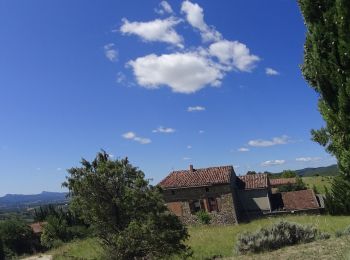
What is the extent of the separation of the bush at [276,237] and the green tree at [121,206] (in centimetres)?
276

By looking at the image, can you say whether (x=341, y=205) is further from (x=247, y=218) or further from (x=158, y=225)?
(x=158, y=225)

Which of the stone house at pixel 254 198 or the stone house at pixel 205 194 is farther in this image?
the stone house at pixel 254 198

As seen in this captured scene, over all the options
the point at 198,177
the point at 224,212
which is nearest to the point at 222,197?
the point at 224,212

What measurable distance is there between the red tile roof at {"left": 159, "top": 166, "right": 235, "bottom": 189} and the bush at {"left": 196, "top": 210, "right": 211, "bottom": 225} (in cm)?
289

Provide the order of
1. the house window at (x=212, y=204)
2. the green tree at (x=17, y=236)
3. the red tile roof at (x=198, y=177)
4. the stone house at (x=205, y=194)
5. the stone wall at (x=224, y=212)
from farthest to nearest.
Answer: the green tree at (x=17, y=236), the red tile roof at (x=198, y=177), the house window at (x=212, y=204), the stone house at (x=205, y=194), the stone wall at (x=224, y=212)

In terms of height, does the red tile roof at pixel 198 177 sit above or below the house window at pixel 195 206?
above

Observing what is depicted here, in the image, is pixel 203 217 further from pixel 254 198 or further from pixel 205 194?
pixel 254 198

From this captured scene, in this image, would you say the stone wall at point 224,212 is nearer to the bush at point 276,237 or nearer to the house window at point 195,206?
the house window at point 195,206

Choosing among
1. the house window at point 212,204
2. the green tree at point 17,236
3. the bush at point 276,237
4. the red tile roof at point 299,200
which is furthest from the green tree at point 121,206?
the green tree at point 17,236

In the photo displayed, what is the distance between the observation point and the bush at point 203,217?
44.6m

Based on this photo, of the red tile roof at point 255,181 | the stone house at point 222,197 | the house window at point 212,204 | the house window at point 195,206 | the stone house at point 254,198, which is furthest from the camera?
the red tile roof at point 255,181

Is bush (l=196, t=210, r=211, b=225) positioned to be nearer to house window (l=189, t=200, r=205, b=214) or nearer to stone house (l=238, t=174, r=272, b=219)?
house window (l=189, t=200, r=205, b=214)

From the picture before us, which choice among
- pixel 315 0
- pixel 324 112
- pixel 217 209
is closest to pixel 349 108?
pixel 324 112

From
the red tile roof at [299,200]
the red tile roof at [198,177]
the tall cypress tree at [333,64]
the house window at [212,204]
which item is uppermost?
the tall cypress tree at [333,64]
